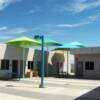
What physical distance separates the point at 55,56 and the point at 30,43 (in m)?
9.16

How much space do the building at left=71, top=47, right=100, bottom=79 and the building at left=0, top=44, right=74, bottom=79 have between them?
397cm

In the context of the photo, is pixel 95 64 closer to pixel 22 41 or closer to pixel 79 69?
pixel 79 69

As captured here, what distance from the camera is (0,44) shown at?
31.0m

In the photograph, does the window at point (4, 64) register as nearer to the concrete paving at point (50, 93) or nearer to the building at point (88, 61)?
the building at point (88, 61)

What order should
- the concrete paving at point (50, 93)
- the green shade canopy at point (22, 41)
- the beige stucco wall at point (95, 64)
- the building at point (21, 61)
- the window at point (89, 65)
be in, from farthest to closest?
the window at point (89, 65) < the beige stucco wall at point (95, 64) < the building at point (21, 61) < the green shade canopy at point (22, 41) < the concrete paving at point (50, 93)

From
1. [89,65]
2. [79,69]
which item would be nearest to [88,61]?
[89,65]

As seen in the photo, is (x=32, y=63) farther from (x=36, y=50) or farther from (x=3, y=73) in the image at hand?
(x=3, y=73)

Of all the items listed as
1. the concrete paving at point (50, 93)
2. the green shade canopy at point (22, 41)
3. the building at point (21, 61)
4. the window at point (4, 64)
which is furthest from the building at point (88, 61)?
the concrete paving at point (50, 93)

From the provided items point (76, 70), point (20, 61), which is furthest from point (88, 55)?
point (20, 61)

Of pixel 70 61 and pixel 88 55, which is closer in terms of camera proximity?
pixel 88 55

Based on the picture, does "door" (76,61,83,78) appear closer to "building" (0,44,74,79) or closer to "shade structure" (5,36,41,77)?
"building" (0,44,74,79)

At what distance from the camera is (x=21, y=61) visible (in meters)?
33.9

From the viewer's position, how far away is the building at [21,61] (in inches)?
1228

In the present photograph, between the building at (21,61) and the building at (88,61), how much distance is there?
3.97m
